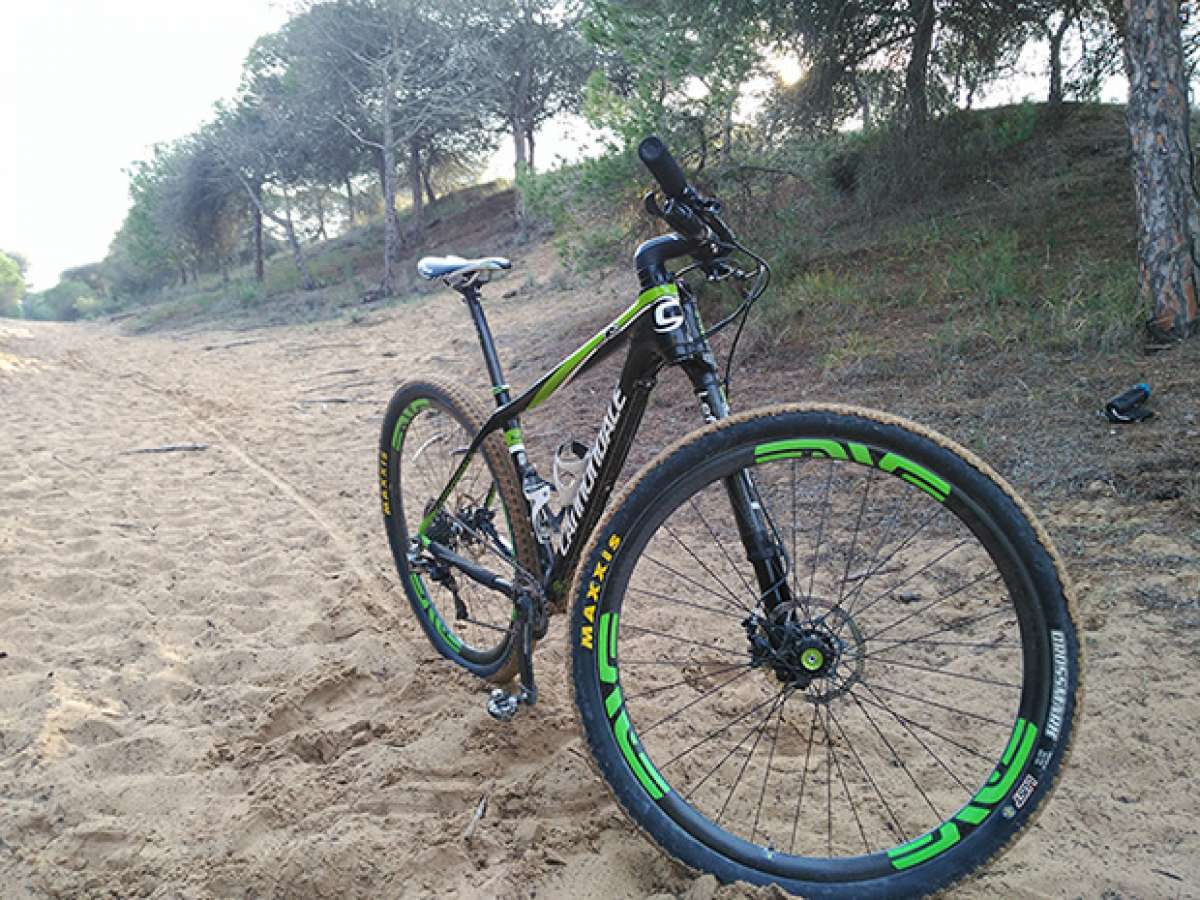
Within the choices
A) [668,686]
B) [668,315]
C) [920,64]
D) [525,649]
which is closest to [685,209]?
[668,315]

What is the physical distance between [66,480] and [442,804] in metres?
4.61

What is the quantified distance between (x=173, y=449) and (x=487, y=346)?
4.96 metres

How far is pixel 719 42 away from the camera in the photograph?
23.4 feet

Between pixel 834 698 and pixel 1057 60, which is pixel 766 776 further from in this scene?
pixel 1057 60

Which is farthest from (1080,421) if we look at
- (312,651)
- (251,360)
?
(251,360)

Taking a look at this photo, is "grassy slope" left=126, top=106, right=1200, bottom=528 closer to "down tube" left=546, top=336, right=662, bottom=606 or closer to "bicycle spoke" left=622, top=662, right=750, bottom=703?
"bicycle spoke" left=622, top=662, right=750, bottom=703

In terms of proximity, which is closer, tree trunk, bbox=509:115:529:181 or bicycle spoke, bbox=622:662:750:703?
bicycle spoke, bbox=622:662:750:703

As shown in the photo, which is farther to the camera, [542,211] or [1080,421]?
[542,211]

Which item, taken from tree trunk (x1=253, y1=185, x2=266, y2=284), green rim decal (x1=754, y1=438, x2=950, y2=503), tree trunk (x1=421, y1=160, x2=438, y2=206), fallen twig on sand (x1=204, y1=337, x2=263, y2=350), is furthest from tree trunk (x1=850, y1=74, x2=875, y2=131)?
tree trunk (x1=253, y1=185, x2=266, y2=284)

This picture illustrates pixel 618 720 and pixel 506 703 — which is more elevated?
pixel 618 720

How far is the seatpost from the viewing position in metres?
2.51

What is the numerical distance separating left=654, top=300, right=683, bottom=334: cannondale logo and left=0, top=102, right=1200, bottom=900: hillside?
3.71 feet

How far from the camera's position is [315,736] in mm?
2457

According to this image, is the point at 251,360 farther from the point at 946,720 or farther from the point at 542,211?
the point at 946,720
